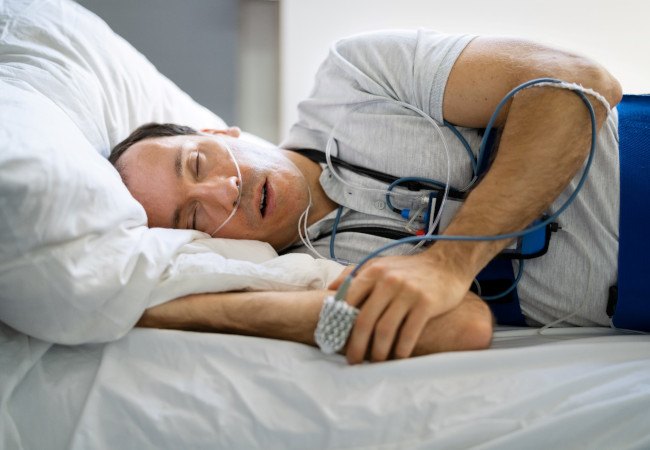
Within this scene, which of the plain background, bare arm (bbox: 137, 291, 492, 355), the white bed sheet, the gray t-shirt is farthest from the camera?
the plain background

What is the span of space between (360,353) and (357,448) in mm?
124

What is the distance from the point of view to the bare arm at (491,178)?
2.54 ft

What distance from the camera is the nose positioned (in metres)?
1.12

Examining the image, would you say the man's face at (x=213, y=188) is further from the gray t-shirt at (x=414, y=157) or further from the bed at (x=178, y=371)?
the bed at (x=178, y=371)

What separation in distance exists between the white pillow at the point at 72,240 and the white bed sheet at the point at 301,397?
0.06 m

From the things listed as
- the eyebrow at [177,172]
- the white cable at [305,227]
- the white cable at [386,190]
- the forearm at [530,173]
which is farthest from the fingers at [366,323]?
the eyebrow at [177,172]

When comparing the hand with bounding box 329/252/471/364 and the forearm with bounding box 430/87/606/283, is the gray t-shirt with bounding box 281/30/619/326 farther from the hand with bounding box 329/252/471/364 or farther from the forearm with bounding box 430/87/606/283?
the hand with bounding box 329/252/471/364

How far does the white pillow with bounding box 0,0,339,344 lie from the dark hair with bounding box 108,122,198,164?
0.16 feet

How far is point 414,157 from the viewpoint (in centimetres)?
110

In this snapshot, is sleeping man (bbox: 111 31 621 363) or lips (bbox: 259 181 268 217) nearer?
sleeping man (bbox: 111 31 621 363)

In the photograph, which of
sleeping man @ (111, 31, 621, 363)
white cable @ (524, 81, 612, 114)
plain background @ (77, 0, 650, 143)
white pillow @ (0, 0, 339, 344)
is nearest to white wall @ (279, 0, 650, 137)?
plain background @ (77, 0, 650, 143)

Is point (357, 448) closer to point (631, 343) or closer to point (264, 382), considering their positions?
point (264, 382)

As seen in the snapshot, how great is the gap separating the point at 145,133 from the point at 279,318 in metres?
0.64

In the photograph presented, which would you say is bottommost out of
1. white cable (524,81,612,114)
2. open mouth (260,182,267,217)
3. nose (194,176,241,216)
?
open mouth (260,182,267,217)
